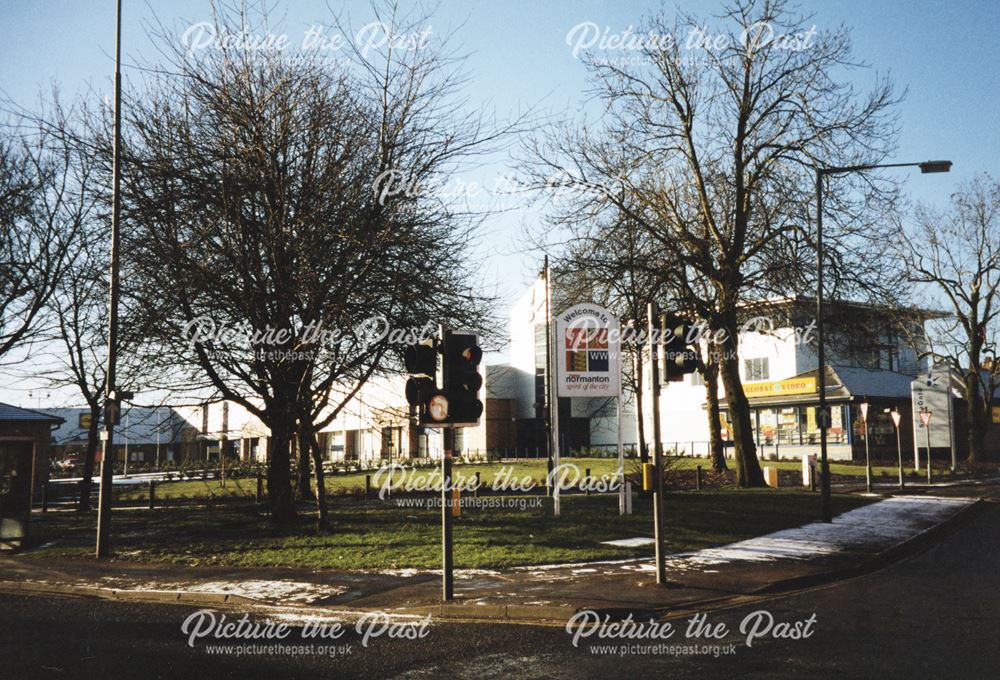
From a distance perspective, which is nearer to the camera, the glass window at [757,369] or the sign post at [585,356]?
the sign post at [585,356]

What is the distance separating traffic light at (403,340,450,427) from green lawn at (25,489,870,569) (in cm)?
403

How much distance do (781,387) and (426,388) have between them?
40.2 meters

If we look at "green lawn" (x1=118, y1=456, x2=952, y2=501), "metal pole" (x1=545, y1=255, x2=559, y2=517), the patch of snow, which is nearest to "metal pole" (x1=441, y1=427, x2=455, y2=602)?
the patch of snow

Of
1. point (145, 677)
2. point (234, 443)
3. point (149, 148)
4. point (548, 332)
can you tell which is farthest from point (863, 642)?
point (234, 443)

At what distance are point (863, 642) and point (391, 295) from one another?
11.8m

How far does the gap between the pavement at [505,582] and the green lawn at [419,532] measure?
77cm

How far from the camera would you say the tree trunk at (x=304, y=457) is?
17.6m

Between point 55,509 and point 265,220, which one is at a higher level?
point 265,220

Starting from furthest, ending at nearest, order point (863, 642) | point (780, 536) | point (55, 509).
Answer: point (55, 509), point (780, 536), point (863, 642)

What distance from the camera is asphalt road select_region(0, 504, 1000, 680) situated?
708 cm

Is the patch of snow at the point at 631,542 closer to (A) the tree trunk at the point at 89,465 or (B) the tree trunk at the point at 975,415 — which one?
(A) the tree trunk at the point at 89,465

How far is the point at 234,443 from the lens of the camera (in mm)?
71062

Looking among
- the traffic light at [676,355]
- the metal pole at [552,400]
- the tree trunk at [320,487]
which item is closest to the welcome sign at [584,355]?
the metal pole at [552,400]

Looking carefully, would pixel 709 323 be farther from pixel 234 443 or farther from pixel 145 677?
pixel 234 443
